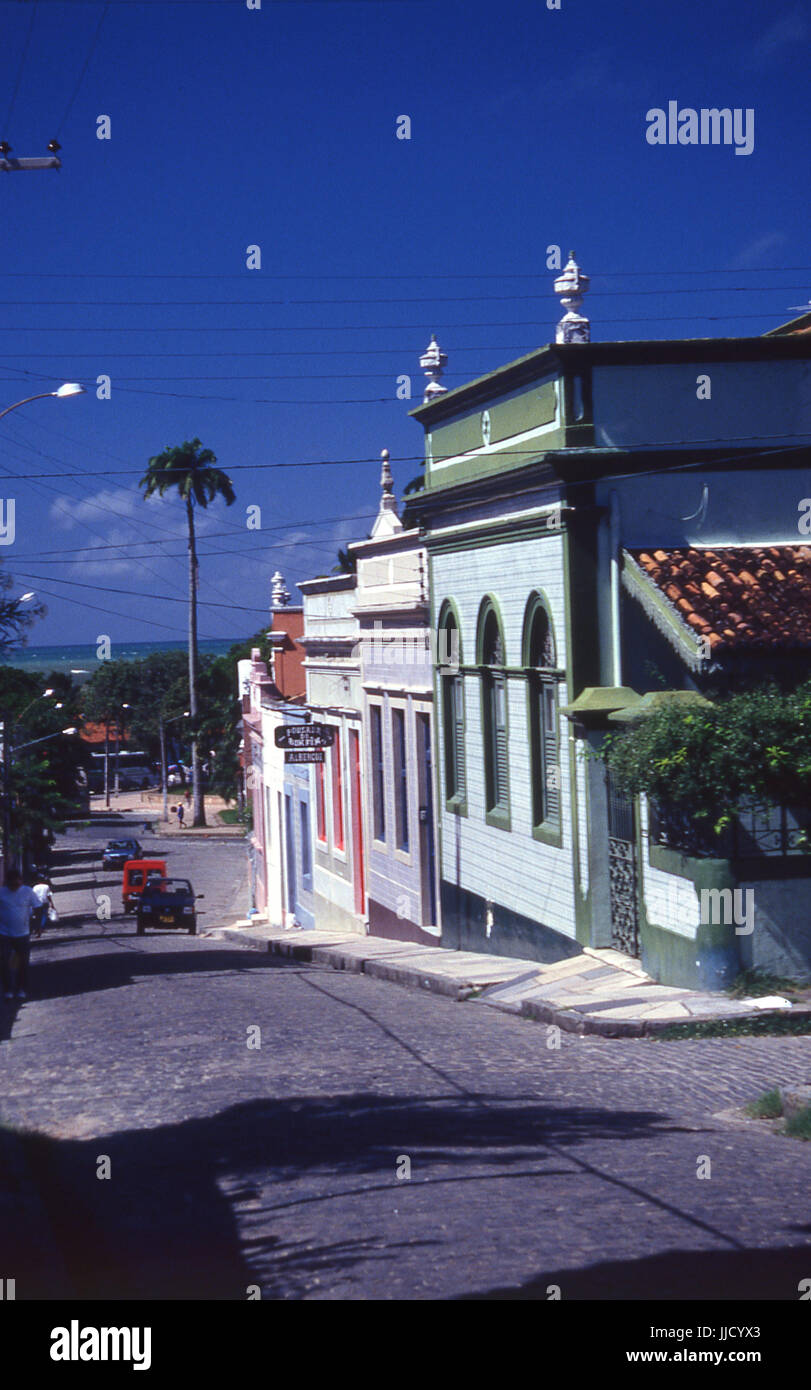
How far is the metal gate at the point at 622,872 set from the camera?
15016mm

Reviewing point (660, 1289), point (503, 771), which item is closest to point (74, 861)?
point (503, 771)

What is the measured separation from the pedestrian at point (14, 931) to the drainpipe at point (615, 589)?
6339 millimetres

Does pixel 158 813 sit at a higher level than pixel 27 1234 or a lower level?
lower

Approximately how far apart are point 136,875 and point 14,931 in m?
33.3

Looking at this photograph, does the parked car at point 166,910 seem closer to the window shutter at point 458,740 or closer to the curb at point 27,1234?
the window shutter at point 458,740

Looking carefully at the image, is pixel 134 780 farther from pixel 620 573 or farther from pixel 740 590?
pixel 740 590

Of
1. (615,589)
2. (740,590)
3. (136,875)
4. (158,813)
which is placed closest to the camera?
(740,590)

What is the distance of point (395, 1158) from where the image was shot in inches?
327

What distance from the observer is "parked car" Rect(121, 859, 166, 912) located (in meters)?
48.1

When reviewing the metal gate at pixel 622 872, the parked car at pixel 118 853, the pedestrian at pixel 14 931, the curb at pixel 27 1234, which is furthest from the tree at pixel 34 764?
the curb at pixel 27 1234

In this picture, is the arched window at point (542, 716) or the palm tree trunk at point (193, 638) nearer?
the arched window at point (542, 716)

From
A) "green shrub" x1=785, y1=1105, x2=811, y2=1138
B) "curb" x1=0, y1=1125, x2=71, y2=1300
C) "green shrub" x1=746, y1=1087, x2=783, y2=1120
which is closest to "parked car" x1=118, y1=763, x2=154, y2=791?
"green shrub" x1=746, y1=1087, x2=783, y2=1120

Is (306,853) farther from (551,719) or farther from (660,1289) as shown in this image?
(660,1289)

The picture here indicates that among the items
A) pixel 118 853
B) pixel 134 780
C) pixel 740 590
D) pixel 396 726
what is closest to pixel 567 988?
pixel 740 590
